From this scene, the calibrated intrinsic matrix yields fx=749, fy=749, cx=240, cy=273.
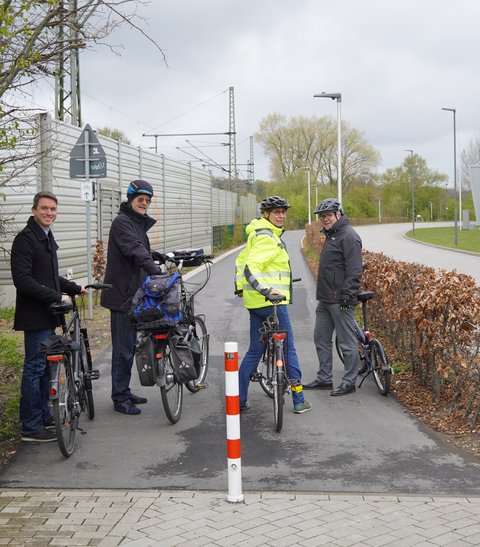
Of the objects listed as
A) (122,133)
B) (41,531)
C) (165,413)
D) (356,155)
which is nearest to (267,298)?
(165,413)

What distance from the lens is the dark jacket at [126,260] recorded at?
6395 mm

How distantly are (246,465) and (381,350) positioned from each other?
240cm

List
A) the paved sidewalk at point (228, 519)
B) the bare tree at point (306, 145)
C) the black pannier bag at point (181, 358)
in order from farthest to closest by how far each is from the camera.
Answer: the bare tree at point (306, 145) → the black pannier bag at point (181, 358) → the paved sidewalk at point (228, 519)

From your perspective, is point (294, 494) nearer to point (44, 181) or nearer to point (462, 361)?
point (462, 361)

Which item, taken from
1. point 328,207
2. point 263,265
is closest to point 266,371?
point 263,265

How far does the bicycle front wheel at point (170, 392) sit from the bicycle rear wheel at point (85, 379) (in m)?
0.67

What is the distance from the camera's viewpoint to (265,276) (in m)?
6.29

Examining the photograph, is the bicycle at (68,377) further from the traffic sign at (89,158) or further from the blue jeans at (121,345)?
the traffic sign at (89,158)

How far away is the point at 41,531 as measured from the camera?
405 centimetres

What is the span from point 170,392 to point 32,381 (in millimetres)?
1123

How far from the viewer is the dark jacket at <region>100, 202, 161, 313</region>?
252 inches

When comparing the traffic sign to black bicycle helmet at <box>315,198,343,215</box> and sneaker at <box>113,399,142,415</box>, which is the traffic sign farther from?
sneaker at <box>113,399,142,415</box>

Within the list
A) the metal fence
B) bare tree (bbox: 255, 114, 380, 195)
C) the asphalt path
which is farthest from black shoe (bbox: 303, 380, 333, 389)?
bare tree (bbox: 255, 114, 380, 195)

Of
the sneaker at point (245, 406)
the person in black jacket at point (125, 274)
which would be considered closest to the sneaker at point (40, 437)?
the person in black jacket at point (125, 274)
